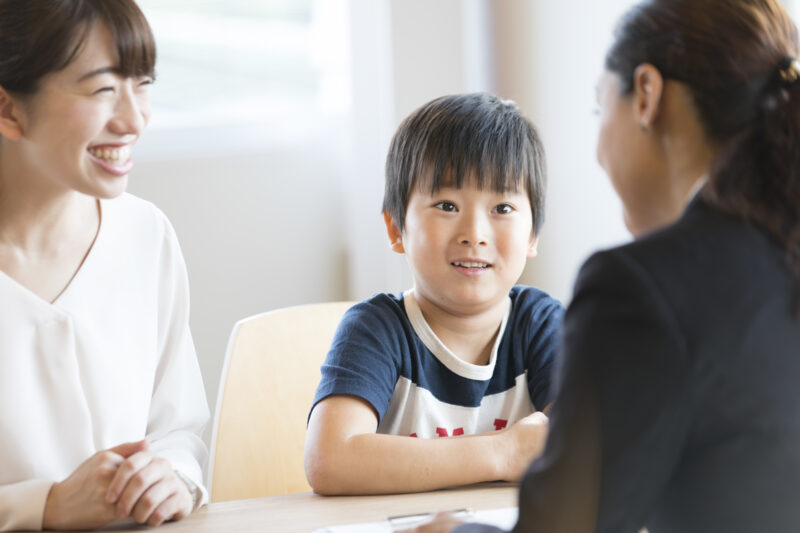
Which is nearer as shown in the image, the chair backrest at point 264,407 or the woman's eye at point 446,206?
the woman's eye at point 446,206

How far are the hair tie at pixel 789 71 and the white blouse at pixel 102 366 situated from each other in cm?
83

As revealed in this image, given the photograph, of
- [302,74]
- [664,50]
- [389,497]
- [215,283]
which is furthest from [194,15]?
[664,50]

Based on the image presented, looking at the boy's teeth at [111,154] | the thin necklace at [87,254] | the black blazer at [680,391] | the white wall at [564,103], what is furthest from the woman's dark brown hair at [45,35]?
the white wall at [564,103]

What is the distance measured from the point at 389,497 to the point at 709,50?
68 centimetres

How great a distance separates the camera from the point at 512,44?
8.34 feet

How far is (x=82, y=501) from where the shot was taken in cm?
103

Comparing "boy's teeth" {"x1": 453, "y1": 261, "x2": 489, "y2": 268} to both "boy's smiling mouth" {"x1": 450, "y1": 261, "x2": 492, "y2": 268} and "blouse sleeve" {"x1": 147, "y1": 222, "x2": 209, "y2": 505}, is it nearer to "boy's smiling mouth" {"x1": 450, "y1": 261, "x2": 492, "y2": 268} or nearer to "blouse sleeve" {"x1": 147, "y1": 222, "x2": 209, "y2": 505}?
"boy's smiling mouth" {"x1": 450, "y1": 261, "x2": 492, "y2": 268}

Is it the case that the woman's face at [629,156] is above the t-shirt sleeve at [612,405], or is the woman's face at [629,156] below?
above

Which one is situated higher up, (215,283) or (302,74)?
(302,74)

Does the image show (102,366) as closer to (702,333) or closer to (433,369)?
(433,369)

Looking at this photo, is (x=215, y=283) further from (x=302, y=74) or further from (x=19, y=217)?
(x=19, y=217)

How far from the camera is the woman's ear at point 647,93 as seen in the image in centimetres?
76

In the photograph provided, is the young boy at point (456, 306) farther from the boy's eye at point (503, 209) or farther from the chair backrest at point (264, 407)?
the chair backrest at point (264, 407)

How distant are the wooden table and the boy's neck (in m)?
0.25
